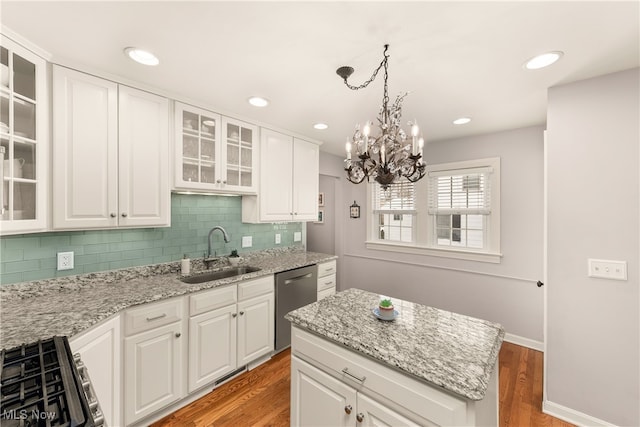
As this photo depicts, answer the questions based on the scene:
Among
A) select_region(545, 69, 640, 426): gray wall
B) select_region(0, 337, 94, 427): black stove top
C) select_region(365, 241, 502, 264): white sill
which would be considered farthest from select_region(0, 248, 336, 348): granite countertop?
select_region(545, 69, 640, 426): gray wall

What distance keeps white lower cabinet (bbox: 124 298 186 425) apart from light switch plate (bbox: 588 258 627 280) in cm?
297

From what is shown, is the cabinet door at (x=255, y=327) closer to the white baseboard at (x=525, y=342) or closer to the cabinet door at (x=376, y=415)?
the cabinet door at (x=376, y=415)

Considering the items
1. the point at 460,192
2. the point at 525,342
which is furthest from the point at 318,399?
the point at 460,192

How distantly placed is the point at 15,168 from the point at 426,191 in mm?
3844

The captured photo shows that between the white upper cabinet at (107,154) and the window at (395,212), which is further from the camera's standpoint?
the window at (395,212)

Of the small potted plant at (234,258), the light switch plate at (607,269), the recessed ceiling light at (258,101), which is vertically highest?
the recessed ceiling light at (258,101)

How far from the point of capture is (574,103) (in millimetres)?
1937

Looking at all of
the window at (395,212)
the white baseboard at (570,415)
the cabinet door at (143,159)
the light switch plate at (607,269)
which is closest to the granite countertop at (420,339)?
the light switch plate at (607,269)

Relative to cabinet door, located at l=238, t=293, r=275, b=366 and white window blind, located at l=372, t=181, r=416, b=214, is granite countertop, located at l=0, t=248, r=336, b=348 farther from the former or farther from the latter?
white window blind, located at l=372, t=181, r=416, b=214

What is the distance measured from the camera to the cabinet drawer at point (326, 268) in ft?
10.5

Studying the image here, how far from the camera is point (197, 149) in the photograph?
2385mm

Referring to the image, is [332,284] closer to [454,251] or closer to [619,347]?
[454,251]

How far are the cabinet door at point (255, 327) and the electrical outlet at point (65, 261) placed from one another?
4.11ft

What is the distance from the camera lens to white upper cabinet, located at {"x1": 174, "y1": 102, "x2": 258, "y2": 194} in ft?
7.45
